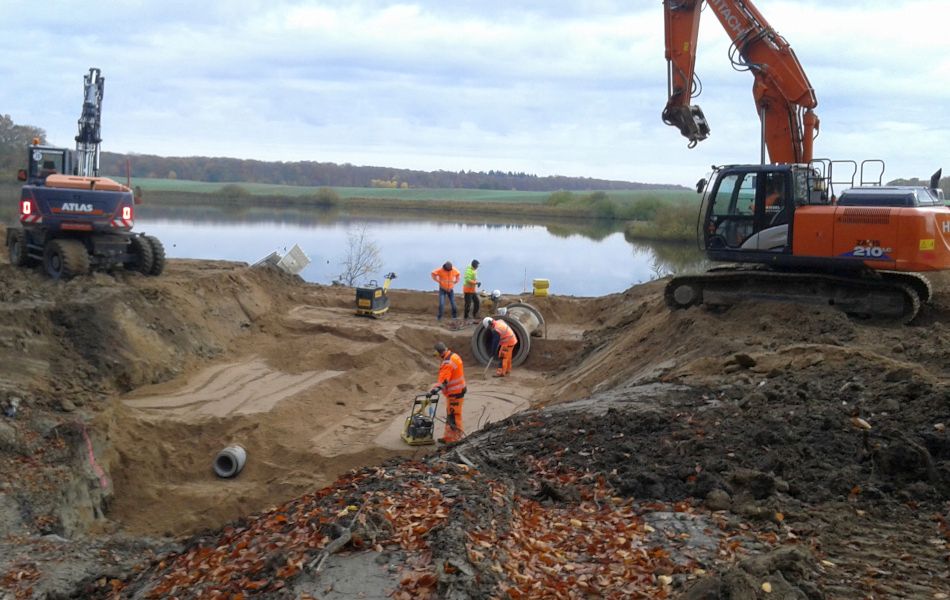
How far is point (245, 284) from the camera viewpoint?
69.3ft

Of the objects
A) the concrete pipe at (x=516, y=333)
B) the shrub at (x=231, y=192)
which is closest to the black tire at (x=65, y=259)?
the concrete pipe at (x=516, y=333)

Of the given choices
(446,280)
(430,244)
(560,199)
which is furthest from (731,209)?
(560,199)

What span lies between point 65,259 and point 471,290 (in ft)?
29.3

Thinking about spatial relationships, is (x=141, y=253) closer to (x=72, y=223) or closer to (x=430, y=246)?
(x=72, y=223)

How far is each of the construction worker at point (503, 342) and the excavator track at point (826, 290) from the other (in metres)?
3.76

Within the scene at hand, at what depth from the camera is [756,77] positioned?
578 inches

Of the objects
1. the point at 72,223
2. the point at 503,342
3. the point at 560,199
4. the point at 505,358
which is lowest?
the point at 505,358

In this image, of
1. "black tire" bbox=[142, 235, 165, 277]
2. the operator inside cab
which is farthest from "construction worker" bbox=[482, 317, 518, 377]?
the operator inside cab

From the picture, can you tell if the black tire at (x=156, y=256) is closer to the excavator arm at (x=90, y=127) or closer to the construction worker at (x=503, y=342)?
the excavator arm at (x=90, y=127)

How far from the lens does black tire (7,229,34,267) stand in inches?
746

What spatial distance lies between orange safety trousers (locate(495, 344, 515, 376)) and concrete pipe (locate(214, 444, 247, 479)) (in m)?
6.21

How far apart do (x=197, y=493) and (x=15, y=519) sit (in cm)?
247

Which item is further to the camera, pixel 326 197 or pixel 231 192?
pixel 231 192

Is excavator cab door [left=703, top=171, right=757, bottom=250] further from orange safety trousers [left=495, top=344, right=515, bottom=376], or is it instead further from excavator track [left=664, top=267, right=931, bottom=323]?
orange safety trousers [left=495, top=344, right=515, bottom=376]
